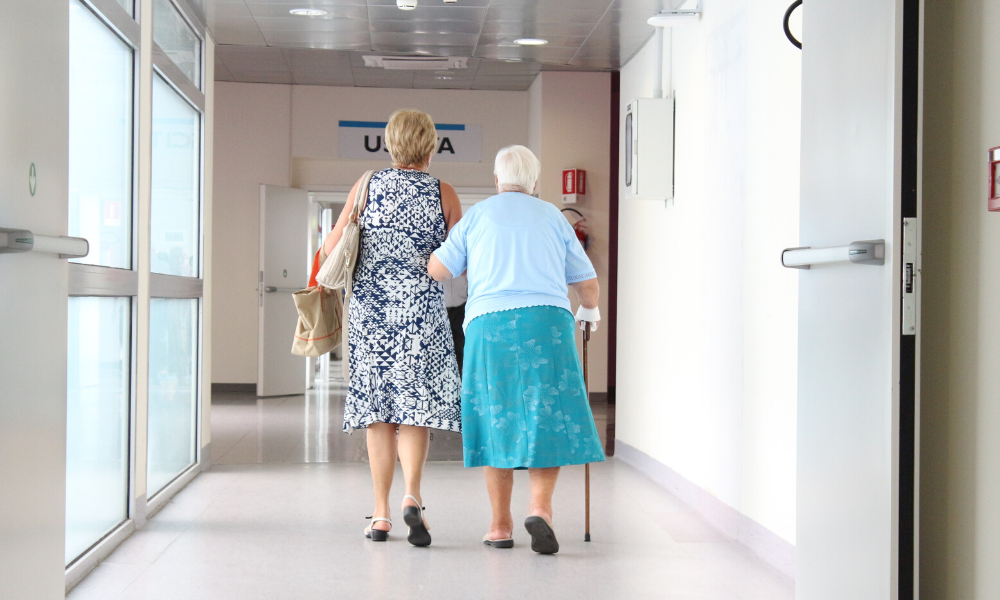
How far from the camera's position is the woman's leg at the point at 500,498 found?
3246mm

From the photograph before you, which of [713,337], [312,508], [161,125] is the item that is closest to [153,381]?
[312,508]

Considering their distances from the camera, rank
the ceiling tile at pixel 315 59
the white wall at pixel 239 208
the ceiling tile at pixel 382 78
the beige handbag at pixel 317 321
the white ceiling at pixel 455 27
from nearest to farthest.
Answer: the beige handbag at pixel 317 321
the white ceiling at pixel 455 27
the ceiling tile at pixel 315 59
the ceiling tile at pixel 382 78
the white wall at pixel 239 208

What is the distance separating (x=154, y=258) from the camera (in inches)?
155

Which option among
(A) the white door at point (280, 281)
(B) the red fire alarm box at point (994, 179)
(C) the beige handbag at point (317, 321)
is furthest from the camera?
(A) the white door at point (280, 281)

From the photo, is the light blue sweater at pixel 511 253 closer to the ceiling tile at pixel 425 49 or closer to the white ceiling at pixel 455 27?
the white ceiling at pixel 455 27

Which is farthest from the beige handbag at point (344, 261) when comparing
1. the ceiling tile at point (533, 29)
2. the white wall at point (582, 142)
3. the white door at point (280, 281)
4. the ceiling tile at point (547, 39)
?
the white door at point (280, 281)

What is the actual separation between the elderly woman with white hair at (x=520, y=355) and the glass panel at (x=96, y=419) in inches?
47.8

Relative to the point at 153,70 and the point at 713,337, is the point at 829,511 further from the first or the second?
the point at 153,70

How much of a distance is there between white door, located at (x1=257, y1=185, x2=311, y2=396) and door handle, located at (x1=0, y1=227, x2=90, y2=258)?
7.41 m

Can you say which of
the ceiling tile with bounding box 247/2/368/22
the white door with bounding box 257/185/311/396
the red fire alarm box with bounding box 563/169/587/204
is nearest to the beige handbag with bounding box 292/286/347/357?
the ceiling tile with bounding box 247/2/368/22

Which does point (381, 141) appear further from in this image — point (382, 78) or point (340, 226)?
point (340, 226)

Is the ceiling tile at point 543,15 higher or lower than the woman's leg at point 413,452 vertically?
higher

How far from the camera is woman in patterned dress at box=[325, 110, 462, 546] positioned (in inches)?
131

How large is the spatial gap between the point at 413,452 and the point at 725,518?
50.8 inches
